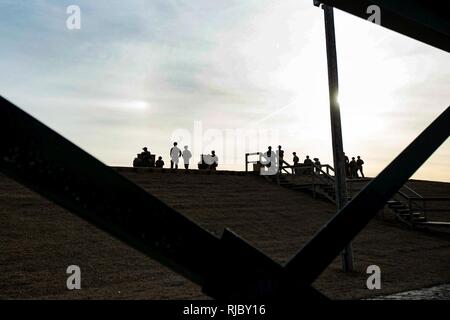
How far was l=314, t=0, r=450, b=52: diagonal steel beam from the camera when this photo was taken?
2.07 meters

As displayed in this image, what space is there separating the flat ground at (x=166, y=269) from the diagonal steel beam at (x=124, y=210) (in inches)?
194

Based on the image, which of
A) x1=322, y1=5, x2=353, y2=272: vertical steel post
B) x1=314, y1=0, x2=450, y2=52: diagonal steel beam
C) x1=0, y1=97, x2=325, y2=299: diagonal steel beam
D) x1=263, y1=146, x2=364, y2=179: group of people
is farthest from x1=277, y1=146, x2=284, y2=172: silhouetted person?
x1=0, y1=97, x2=325, y2=299: diagonal steel beam

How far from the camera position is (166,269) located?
8.17m

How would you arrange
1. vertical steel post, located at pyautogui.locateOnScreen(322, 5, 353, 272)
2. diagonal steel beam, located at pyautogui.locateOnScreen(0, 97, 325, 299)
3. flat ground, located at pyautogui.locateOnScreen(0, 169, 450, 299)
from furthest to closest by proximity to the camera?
vertical steel post, located at pyautogui.locateOnScreen(322, 5, 353, 272) → flat ground, located at pyautogui.locateOnScreen(0, 169, 450, 299) → diagonal steel beam, located at pyautogui.locateOnScreen(0, 97, 325, 299)

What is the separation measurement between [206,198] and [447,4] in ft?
50.2

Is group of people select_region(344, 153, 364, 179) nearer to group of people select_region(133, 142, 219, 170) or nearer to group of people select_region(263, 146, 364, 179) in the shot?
group of people select_region(263, 146, 364, 179)

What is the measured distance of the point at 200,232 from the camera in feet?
4.21

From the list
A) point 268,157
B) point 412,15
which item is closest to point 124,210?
point 412,15

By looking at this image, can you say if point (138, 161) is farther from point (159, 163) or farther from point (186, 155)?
point (186, 155)

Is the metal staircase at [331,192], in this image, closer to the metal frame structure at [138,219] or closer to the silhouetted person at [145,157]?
the silhouetted person at [145,157]

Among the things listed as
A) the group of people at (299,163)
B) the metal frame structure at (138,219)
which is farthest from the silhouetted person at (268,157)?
the metal frame structure at (138,219)

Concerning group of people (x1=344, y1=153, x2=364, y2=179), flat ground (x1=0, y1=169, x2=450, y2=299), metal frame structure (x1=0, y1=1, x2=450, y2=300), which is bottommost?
flat ground (x1=0, y1=169, x2=450, y2=299)

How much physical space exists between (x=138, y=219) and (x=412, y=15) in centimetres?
179

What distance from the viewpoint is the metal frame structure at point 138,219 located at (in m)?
1.12
